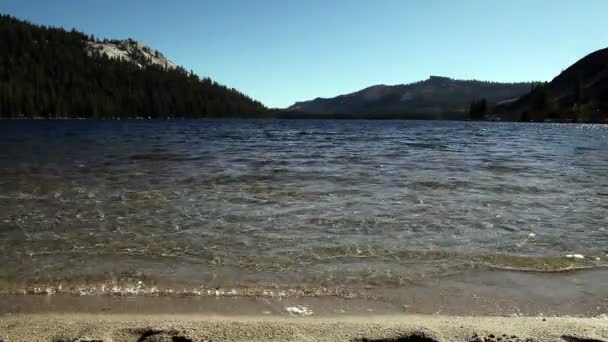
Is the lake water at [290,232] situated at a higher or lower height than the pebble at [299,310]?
higher

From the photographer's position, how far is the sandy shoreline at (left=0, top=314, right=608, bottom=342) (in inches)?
205

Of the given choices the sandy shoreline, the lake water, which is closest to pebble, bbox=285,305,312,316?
the sandy shoreline

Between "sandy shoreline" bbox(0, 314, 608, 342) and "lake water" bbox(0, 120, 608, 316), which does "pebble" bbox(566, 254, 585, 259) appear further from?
"sandy shoreline" bbox(0, 314, 608, 342)

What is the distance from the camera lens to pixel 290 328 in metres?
5.49

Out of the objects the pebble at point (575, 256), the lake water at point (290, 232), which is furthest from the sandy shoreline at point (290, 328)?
the pebble at point (575, 256)

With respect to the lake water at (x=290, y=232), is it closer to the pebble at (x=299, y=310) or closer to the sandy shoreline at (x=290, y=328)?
the pebble at (x=299, y=310)

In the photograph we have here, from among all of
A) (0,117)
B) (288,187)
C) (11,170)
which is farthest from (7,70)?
(288,187)

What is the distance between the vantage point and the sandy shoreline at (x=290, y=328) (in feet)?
17.1

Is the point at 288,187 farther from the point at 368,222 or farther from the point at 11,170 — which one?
the point at 11,170

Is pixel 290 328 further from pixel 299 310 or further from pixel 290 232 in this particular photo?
pixel 290 232

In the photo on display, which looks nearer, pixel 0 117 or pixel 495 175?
pixel 495 175

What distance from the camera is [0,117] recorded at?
156 m

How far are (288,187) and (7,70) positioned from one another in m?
219

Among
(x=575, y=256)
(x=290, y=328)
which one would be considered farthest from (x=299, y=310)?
(x=575, y=256)
